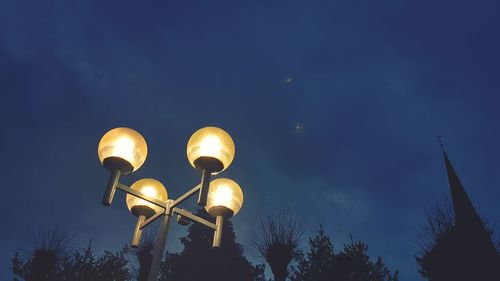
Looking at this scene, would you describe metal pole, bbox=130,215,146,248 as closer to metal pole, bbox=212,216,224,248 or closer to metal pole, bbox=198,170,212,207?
metal pole, bbox=212,216,224,248

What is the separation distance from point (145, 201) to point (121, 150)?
3.79 feet

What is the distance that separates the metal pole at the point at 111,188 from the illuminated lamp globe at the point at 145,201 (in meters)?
1.02

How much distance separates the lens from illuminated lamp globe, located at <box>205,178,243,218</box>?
5.28 meters

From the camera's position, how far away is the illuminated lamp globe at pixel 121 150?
15.2 feet

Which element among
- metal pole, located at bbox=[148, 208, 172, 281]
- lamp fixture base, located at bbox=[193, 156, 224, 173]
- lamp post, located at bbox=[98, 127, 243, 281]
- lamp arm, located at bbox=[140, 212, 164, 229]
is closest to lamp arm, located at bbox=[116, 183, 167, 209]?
lamp post, located at bbox=[98, 127, 243, 281]

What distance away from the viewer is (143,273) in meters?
15.9

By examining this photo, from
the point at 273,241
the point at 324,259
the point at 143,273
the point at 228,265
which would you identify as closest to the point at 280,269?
the point at 273,241

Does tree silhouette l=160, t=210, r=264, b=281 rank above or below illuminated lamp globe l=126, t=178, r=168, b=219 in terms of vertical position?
above

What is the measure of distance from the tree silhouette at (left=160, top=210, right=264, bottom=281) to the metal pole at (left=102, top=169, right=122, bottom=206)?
2477 centimetres

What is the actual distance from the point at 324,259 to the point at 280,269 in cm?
1172

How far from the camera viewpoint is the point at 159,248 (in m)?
4.40

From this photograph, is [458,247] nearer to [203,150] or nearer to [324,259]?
[324,259]

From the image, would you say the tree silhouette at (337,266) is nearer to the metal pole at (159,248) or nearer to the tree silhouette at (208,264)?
the tree silhouette at (208,264)

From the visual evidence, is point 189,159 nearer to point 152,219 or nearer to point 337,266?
point 152,219
